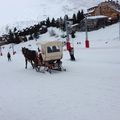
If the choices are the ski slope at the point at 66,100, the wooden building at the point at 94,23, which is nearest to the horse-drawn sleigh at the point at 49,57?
the ski slope at the point at 66,100

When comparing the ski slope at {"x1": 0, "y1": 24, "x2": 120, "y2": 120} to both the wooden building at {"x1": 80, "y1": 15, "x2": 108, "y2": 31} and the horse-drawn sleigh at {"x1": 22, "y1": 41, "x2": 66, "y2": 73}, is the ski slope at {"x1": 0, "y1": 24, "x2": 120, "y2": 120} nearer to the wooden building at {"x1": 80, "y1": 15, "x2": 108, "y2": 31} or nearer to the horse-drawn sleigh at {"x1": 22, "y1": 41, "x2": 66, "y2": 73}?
the horse-drawn sleigh at {"x1": 22, "y1": 41, "x2": 66, "y2": 73}

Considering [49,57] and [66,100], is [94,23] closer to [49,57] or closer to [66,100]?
[49,57]

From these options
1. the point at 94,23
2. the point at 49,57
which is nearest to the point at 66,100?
the point at 49,57

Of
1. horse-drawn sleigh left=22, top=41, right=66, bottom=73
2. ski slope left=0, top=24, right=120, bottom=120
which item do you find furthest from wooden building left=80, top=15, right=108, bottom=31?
ski slope left=0, top=24, right=120, bottom=120

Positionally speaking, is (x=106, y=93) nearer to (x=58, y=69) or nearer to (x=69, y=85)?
(x=69, y=85)

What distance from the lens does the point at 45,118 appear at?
10.0 metres

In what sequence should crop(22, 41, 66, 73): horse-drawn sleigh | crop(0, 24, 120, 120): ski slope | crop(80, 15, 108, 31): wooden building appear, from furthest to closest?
crop(80, 15, 108, 31): wooden building → crop(22, 41, 66, 73): horse-drawn sleigh → crop(0, 24, 120, 120): ski slope

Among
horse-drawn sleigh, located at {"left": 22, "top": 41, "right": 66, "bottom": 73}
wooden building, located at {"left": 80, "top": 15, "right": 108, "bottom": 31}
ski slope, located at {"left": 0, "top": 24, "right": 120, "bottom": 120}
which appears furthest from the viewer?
wooden building, located at {"left": 80, "top": 15, "right": 108, "bottom": 31}

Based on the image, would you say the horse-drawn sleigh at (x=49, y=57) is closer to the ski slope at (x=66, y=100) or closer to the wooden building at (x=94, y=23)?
the ski slope at (x=66, y=100)

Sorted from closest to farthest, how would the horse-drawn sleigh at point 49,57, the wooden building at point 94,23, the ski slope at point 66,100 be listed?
the ski slope at point 66,100 → the horse-drawn sleigh at point 49,57 → the wooden building at point 94,23

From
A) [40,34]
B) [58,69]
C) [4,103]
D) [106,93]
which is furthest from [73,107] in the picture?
[40,34]

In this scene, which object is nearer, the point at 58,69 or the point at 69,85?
the point at 69,85

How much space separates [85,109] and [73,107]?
540 millimetres

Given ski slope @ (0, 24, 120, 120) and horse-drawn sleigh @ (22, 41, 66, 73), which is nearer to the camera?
ski slope @ (0, 24, 120, 120)
